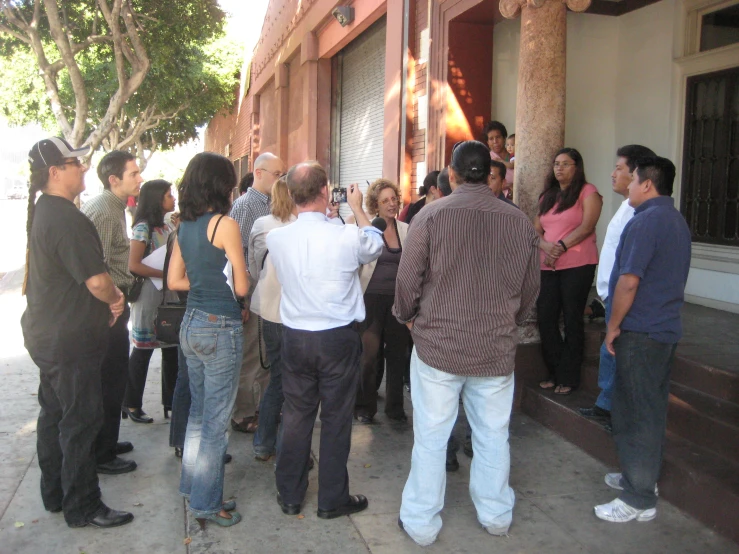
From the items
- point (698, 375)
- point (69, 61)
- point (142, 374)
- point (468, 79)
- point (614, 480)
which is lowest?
point (614, 480)

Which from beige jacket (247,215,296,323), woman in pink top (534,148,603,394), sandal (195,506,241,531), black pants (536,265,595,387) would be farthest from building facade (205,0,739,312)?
sandal (195,506,241,531)

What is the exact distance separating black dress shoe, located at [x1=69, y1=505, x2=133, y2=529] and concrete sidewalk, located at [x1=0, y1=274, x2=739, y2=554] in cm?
4

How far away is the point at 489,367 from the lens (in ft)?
11.5

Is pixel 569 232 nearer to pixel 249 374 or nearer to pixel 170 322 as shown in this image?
pixel 249 374

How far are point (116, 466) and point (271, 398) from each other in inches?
41.4

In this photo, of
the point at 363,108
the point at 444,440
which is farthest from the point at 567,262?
the point at 363,108

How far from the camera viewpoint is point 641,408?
374 cm

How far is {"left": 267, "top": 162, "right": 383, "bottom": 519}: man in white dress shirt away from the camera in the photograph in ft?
12.1

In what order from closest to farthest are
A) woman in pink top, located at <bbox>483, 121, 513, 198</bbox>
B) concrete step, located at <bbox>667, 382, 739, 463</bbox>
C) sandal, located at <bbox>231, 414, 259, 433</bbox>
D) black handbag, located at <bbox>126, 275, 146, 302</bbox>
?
concrete step, located at <bbox>667, 382, 739, 463</bbox>, black handbag, located at <bbox>126, 275, 146, 302</bbox>, sandal, located at <bbox>231, 414, 259, 433</bbox>, woman in pink top, located at <bbox>483, 121, 513, 198</bbox>

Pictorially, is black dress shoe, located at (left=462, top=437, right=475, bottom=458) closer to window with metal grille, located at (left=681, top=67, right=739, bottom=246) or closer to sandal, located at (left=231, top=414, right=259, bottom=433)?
sandal, located at (left=231, top=414, right=259, bottom=433)

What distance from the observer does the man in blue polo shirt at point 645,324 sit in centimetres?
364

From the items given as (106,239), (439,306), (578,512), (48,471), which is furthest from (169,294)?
(578,512)

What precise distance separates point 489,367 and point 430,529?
0.89 meters

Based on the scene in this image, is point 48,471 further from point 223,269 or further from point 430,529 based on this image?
point 430,529
